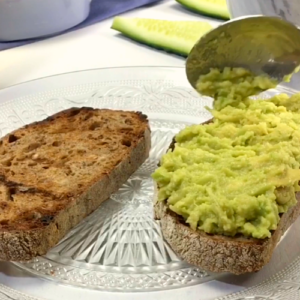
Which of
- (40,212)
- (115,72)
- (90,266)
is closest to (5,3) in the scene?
(115,72)

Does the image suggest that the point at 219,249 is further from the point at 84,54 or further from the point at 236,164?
the point at 84,54

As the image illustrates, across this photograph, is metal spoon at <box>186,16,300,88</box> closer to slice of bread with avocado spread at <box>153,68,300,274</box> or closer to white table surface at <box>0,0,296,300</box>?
slice of bread with avocado spread at <box>153,68,300,274</box>

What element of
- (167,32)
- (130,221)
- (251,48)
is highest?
(251,48)

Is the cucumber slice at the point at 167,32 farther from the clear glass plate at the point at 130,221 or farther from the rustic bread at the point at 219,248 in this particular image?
the rustic bread at the point at 219,248

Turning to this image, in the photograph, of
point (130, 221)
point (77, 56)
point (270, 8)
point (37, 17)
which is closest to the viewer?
point (130, 221)

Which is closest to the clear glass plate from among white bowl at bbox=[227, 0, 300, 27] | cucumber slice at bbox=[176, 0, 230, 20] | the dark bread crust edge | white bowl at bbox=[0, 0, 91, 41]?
the dark bread crust edge

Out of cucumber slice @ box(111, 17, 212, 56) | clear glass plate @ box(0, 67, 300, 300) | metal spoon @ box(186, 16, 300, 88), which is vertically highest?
metal spoon @ box(186, 16, 300, 88)

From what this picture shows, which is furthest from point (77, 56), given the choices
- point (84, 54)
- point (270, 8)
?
point (270, 8)

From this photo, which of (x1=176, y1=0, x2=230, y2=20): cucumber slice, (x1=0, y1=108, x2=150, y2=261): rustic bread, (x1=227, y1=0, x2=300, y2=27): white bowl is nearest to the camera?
(x1=0, y1=108, x2=150, y2=261): rustic bread
